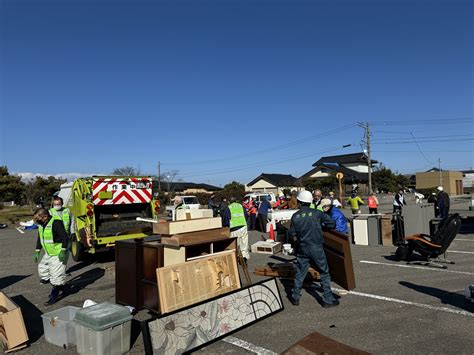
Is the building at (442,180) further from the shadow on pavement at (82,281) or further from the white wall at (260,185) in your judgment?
the shadow on pavement at (82,281)

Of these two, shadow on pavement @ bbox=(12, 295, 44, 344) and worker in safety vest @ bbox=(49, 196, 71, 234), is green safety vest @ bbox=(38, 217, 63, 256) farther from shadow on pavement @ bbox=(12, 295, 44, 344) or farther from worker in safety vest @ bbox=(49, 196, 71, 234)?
worker in safety vest @ bbox=(49, 196, 71, 234)

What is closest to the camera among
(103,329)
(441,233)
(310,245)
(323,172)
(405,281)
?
(103,329)

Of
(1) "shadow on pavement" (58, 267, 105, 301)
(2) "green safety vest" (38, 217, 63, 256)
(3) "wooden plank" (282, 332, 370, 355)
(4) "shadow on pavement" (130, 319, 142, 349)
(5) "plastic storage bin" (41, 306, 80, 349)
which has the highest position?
(2) "green safety vest" (38, 217, 63, 256)

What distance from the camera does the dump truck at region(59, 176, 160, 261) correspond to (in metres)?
9.57

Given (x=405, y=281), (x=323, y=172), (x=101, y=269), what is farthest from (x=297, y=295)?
(x=323, y=172)

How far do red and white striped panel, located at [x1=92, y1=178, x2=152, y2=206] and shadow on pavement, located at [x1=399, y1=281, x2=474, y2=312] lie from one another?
741 centimetres

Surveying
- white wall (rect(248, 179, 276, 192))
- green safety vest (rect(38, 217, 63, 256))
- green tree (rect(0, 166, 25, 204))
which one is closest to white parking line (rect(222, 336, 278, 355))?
green safety vest (rect(38, 217, 63, 256))

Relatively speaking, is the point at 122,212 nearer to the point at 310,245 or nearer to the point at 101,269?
the point at 101,269

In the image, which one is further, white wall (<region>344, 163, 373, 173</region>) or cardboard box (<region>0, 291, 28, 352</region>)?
white wall (<region>344, 163, 373, 173</region>)

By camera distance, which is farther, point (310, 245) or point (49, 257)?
point (49, 257)

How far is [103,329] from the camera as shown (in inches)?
154

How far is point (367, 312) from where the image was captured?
521 cm

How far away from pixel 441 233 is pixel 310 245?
13.8ft

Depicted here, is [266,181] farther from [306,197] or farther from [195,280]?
[195,280]
